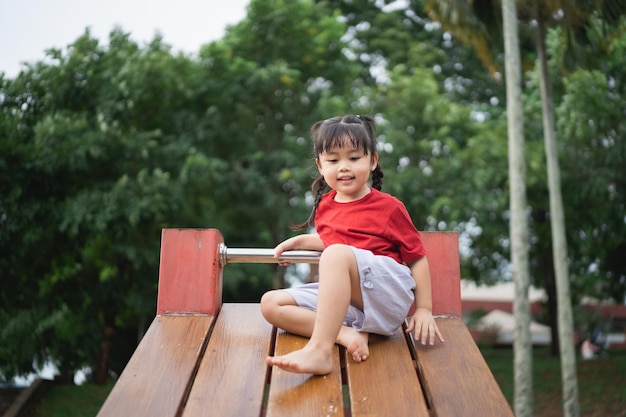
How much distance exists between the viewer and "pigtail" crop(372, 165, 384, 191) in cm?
345

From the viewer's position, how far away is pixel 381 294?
9.26 ft

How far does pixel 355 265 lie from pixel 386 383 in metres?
0.49

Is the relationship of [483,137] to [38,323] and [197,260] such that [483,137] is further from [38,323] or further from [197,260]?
[197,260]

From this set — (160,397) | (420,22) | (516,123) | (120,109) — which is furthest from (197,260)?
(420,22)

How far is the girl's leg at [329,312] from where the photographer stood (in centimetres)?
249

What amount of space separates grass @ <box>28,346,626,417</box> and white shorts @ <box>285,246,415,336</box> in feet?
31.2

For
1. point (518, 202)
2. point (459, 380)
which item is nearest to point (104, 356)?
point (518, 202)

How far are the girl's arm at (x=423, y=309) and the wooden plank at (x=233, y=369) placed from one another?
617 millimetres

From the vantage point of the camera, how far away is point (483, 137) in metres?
13.1

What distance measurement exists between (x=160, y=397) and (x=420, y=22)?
58.7ft

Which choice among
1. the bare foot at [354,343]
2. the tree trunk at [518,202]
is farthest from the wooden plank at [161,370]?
the tree trunk at [518,202]

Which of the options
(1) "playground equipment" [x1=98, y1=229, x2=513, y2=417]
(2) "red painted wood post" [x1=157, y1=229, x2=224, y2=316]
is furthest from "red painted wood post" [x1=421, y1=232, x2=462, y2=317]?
(2) "red painted wood post" [x1=157, y1=229, x2=224, y2=316]

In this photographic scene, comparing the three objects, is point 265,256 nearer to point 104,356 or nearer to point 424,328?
point 424,328

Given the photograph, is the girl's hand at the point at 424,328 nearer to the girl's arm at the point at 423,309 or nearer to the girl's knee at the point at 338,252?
the girl's arm at the point at 423,309
